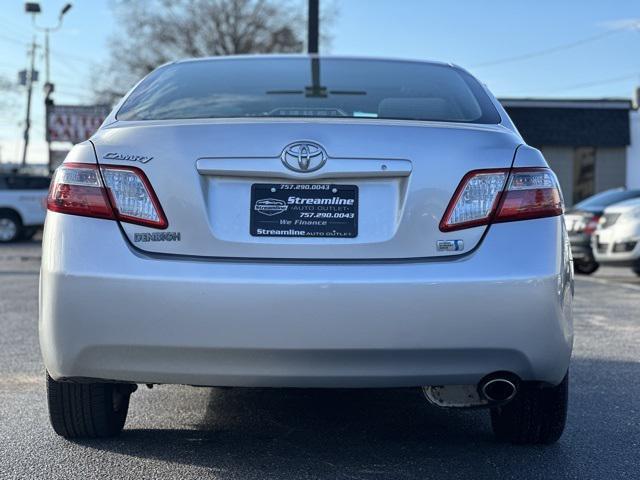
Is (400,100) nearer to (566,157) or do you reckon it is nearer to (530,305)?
(530,305)

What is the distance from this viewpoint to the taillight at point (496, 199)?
3055 mm

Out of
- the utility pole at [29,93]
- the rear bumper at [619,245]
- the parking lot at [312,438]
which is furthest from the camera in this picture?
the utility pole at [29,93]

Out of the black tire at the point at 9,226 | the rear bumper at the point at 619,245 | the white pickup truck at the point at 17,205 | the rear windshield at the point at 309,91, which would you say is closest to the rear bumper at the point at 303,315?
the rear windshield at the point at 309,91

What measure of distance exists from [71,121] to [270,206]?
3127 centimetres

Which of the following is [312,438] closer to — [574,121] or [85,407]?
[85,407]

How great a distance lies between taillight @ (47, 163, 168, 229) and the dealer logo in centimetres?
31

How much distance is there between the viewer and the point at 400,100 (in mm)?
3688

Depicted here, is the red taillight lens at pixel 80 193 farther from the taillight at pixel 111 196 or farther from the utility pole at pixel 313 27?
the utility pole at pixel 313 27

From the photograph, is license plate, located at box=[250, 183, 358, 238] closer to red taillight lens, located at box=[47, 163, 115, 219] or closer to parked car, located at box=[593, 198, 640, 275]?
red taillight lens, located at box=[47, 163, 115, 219]

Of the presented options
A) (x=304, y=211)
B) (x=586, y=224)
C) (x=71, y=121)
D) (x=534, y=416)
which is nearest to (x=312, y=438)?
(x=534, y=416)

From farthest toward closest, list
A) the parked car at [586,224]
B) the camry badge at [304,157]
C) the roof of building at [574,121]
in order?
the roof of building at [574,121], the parked car at [586,224], the camry badge at [304,157]

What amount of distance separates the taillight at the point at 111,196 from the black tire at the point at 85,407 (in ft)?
2.40

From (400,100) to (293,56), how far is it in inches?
37.4

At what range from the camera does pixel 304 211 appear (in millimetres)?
3025
